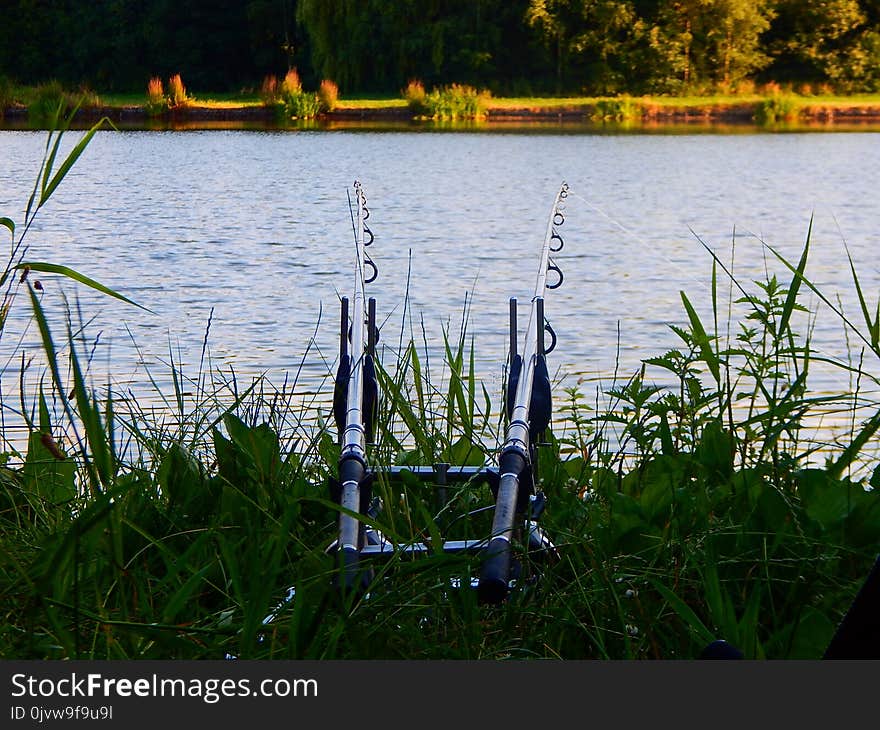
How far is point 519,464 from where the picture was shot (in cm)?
200

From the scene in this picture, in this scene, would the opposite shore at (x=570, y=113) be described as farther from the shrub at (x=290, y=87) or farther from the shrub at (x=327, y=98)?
the shrub at (x=290, y=87)

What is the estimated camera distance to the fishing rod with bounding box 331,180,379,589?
1.95m

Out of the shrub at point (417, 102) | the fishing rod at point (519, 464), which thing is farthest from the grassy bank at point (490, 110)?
the fishing rod at point (519, 464)

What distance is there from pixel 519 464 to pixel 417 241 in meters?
8.74

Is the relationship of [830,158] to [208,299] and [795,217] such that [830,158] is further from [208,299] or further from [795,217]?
[208,299]

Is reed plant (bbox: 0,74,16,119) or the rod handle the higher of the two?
reed plant (bbox: 0,74,16,119)

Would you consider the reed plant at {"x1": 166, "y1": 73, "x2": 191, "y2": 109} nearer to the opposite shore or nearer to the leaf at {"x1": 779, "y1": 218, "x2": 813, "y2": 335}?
the opposite shore

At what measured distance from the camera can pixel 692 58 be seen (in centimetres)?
4356

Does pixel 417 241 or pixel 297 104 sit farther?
pixel 297 104

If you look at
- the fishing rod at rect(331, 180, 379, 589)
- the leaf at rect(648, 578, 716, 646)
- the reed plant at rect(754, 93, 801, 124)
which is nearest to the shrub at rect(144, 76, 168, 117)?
the reed plant at rect(754, 93, 801, 124)

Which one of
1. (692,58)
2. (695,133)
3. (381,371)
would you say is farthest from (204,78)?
(381,371)

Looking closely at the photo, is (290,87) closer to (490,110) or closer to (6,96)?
(490,110)

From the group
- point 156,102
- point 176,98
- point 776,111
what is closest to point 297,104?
point 176,98

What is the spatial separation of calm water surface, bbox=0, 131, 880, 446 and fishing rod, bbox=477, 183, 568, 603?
2.54 feet
